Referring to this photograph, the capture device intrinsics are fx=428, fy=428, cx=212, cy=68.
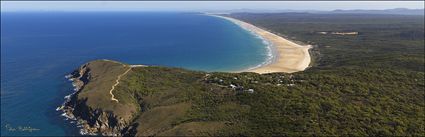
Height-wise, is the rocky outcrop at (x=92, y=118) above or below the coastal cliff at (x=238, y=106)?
below

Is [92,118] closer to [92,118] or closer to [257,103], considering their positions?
[92,118]

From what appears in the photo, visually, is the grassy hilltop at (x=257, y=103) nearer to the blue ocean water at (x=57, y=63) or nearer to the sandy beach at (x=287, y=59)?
the blue ocean water at (x=57, y=63)

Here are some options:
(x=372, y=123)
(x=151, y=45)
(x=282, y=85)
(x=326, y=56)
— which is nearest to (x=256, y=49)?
(x=326, y=56)

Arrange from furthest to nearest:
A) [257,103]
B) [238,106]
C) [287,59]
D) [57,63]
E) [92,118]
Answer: [287,59], [57,63], [92,118], [257,103], [238,106]

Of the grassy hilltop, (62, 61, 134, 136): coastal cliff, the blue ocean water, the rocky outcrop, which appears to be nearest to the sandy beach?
the blue ocean water

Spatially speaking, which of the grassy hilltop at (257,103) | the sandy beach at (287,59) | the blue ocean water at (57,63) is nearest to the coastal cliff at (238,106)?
the grassy hilltop at (257,103)

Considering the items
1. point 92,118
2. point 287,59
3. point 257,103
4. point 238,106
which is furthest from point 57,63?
point 257,103

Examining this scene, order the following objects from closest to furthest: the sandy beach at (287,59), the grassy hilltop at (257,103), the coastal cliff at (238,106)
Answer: the coastal cliff at (238,106) < the grassy hilltop at (257,103) < the sandy beach at (287,59)

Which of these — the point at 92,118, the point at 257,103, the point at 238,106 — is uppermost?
the point at 257,103
